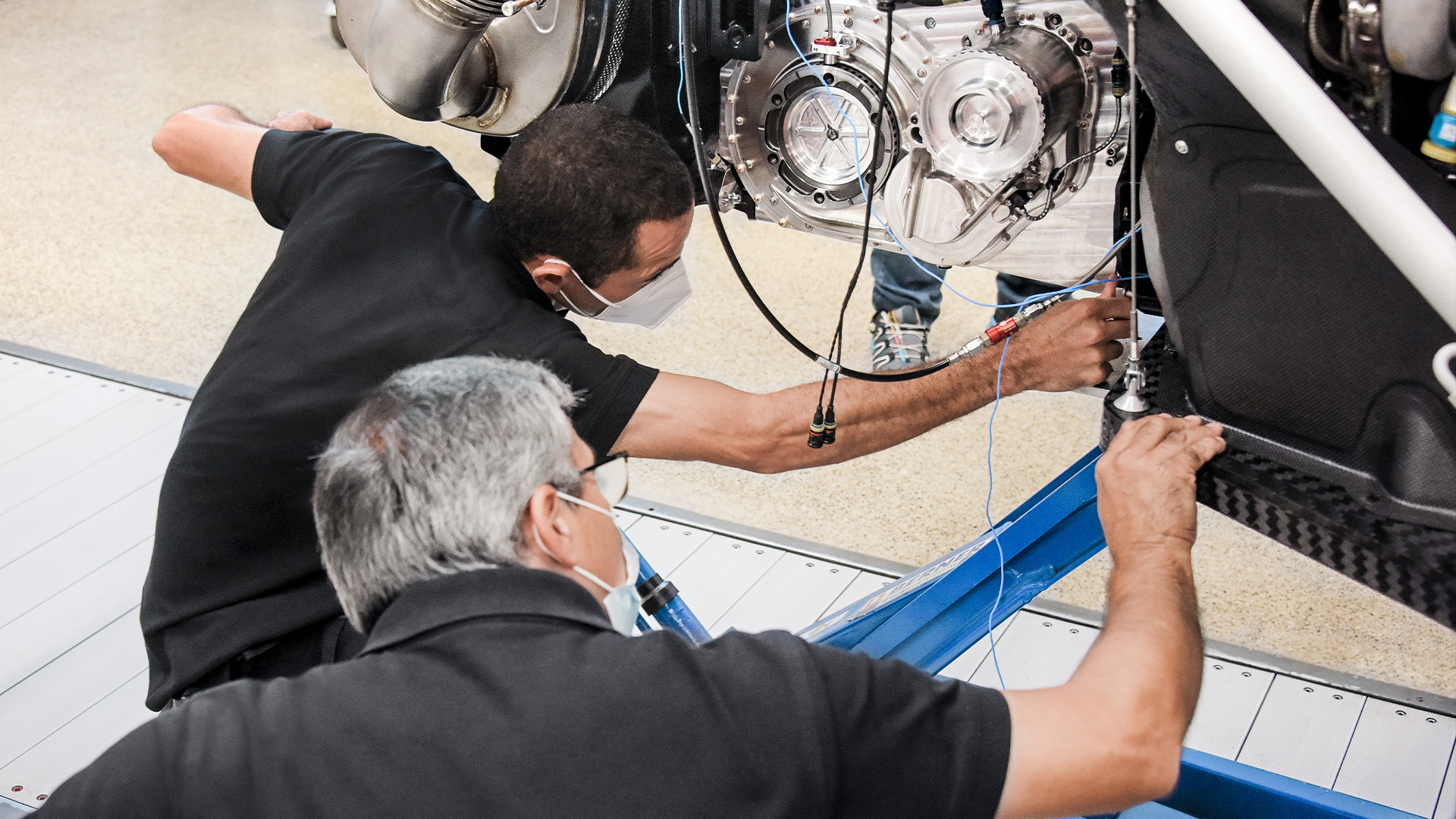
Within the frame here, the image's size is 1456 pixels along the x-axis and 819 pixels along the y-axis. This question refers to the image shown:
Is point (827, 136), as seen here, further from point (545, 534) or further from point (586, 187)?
point (545, 534)

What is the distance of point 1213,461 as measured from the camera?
4.68 ft

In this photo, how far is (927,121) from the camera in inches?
69.6

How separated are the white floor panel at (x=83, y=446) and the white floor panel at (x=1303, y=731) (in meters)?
2.48

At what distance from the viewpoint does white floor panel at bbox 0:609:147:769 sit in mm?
2312

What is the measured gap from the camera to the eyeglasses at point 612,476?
4.41 ft

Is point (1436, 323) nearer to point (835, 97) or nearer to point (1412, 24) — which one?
point (1412, 24)

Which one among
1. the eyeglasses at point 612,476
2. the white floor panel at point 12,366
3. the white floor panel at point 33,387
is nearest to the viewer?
the eyeglasses at point 612,476

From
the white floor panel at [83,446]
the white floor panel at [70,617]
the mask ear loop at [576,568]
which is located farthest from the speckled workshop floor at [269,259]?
the mask ear loop at [576,568]

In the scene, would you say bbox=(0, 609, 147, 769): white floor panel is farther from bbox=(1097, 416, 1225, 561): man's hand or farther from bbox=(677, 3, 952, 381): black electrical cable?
bbox=(1097, 416, 1225, 561): man's hand

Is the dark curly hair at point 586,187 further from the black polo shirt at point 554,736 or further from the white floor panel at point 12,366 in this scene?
the white floor panel at point 12,366

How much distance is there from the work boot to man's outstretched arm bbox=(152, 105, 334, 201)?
150 cm

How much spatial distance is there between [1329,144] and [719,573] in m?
1.73

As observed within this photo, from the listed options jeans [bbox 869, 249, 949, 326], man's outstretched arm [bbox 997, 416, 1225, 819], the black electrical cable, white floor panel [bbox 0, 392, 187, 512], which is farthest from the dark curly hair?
white floor panel [bbox 0, 392, 187, 512]

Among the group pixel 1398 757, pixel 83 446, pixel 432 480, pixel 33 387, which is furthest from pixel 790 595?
pixel 33 387
